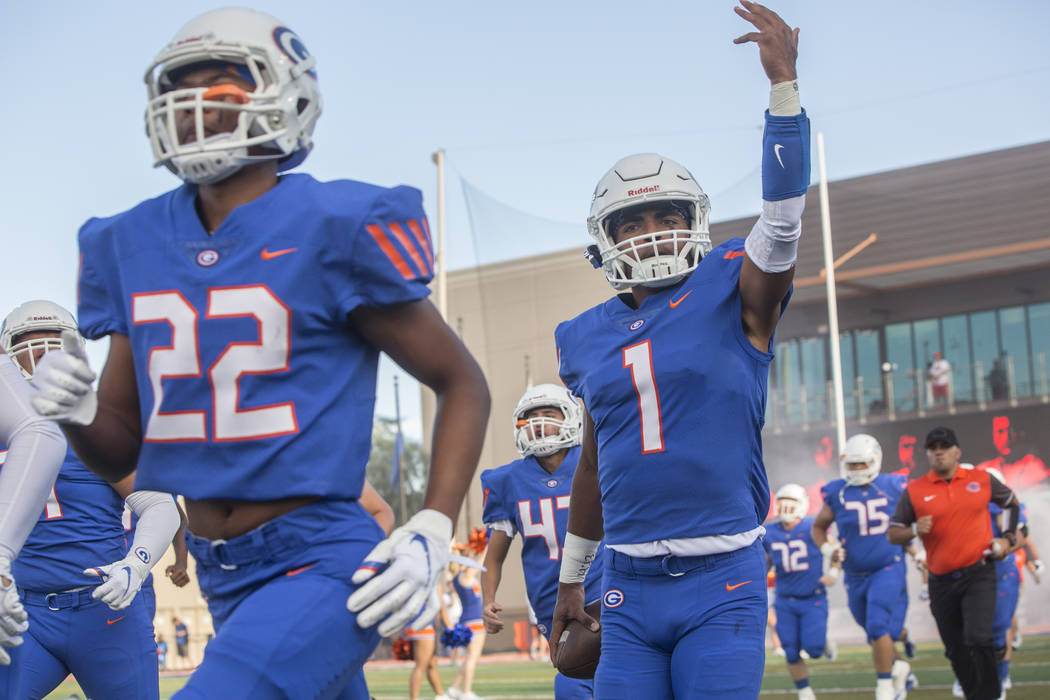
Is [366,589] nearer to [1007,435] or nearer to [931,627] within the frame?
[931,627]

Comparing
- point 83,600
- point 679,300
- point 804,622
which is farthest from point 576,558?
point 804,622

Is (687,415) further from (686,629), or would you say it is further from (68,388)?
(68,388)

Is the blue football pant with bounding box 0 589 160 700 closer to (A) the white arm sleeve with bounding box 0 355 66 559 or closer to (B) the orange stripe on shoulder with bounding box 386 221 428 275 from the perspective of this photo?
(A) the white arm sleeve with bounding box 0 355 66 559

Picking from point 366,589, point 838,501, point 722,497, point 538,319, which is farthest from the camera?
point 538,319

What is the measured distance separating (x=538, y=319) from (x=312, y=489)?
62.0 ft

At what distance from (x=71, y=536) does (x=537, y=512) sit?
2653mm

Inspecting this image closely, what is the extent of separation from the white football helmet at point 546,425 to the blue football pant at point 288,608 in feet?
A: 14.7

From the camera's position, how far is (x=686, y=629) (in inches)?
149

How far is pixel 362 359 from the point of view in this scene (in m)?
2.75

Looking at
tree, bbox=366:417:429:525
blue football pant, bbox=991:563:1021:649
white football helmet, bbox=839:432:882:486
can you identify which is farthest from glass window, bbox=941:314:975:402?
tree, bbox=366:417:429:525

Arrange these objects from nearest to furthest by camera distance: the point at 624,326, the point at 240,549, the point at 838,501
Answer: the point at 240,549 → the point at 624,326 → the point at 838,501

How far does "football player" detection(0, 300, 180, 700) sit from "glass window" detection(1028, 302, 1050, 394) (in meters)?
22.9

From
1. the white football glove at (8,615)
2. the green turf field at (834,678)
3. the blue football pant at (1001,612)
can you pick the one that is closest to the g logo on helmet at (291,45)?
the white football glove at (8,615)

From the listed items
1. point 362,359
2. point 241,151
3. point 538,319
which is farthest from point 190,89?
point 538,319
